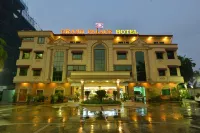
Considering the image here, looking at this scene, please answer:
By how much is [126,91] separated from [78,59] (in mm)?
14710

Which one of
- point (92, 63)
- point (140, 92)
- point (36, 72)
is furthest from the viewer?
point (140, 92)

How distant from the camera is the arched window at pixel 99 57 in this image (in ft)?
115

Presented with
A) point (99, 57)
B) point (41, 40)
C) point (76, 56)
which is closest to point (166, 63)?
point (99, 57)

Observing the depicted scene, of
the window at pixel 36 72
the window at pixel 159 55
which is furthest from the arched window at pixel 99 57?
the window at pixel 36 72

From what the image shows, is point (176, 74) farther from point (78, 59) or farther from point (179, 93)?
point (78, 59)

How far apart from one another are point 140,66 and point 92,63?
12.4m

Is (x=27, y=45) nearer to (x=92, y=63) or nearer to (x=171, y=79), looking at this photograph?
(x=92, y=63)

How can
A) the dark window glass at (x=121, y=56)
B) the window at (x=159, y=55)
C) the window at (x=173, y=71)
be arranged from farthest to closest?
the window at (x=159, y=55)
the dark window glass at (x=121, y=56)
the window at (x=173, y=71)

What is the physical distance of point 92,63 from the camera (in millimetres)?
35062

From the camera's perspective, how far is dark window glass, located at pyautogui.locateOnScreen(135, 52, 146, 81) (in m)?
34.9

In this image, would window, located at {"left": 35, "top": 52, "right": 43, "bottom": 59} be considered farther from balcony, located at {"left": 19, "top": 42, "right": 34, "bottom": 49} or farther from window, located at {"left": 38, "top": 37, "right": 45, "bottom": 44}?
window, located at {"left": 38, "top": 37, "right": 45, "bottom": 44}

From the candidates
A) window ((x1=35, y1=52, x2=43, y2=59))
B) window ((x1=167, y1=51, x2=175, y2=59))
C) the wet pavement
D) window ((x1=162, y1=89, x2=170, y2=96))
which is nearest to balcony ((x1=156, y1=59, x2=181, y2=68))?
window ((x1=167, y1=51, x2=175, y2=59))

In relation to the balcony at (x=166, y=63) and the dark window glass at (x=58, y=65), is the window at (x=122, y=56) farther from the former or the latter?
the dark window glass at (x=58, y=65)

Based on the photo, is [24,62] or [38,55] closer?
[24,62]
